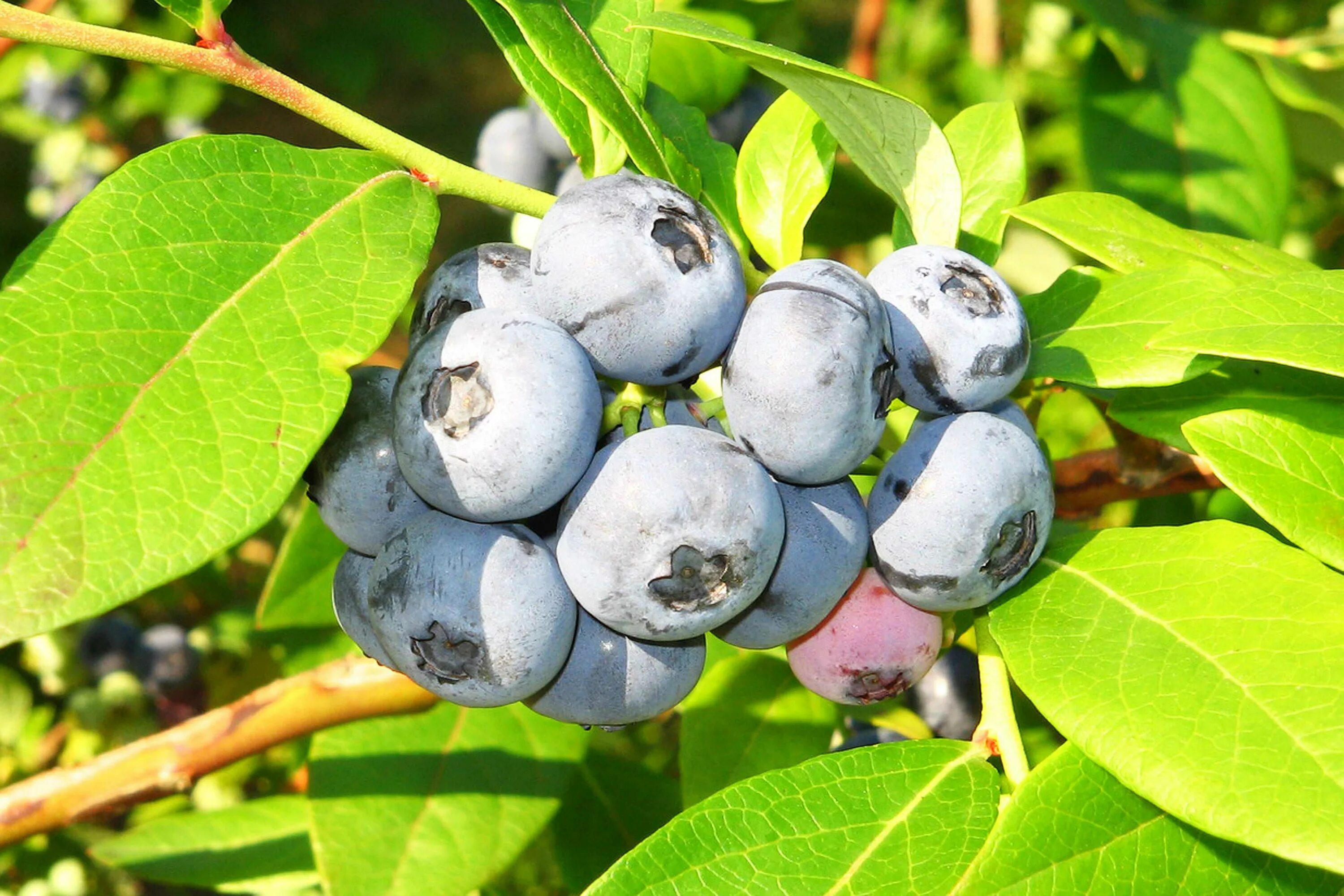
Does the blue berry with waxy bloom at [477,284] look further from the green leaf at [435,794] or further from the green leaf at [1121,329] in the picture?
the green leaf at [435,794]

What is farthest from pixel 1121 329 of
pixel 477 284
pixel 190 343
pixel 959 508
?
pixel 190 343

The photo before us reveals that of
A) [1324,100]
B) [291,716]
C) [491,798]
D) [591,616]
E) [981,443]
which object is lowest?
[491,798]

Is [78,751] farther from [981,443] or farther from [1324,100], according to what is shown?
[1324,100]

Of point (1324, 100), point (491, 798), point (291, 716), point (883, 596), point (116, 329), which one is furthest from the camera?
point (1324, 100)

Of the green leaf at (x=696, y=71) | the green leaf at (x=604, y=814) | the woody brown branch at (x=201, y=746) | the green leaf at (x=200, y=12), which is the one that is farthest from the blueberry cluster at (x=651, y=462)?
the green leaf at (x=604, y=814)

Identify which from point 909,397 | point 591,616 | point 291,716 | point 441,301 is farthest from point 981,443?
point 291,716
